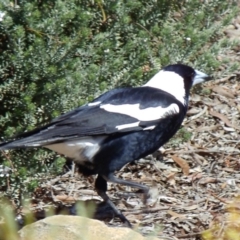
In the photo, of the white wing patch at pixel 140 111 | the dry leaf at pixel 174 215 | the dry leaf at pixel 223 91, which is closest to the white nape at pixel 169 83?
the white wing patch at pixel 140 111

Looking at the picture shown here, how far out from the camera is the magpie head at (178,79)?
338 cm

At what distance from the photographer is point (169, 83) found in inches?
134

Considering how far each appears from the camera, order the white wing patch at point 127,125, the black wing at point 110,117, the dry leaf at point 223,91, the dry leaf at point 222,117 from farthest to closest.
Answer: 1. the dry leaf at point 223,91
2. the dry leaf at point 222,117
3. the white wing patch at point 127,125
4. the black wing at point 110,117

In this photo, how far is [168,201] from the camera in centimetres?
327

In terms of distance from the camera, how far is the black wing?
9.64ft

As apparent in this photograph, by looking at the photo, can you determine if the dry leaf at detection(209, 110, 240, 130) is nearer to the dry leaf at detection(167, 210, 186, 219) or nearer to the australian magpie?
the australian magpie

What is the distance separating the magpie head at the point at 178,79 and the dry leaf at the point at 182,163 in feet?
1.07

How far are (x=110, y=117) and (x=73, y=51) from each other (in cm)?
30

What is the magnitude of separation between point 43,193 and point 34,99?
1.55 feet

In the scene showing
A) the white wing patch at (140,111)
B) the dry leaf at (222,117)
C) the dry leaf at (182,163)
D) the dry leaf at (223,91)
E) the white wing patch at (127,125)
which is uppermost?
the white wing patch at (140,111)

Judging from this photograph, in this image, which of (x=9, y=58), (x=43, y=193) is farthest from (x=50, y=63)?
(x=43, y=193)

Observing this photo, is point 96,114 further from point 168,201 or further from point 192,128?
point 192,128

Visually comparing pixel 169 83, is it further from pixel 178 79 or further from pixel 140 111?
pixel 140 111

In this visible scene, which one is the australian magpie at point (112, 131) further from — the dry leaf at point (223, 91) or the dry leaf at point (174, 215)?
the dry leaf at point (223, 91)
